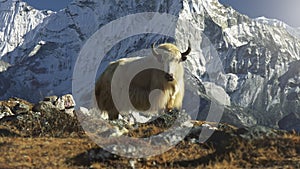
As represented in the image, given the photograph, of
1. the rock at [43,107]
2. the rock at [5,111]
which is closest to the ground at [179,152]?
the rock at [43,107]

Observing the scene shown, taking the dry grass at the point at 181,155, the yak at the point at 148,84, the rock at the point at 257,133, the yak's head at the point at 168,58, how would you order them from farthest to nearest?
the yak at the point at 148,84, the yak's head at the point at 168,58, the rock at the point at 257,133, the dry grass at the point at 181,155

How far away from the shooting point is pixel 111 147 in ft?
46.6

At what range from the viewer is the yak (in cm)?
2133

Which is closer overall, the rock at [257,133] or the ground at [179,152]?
the ground at [179,152]

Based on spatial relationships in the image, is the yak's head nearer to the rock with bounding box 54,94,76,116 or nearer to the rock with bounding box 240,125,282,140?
the rock with bounding box 240,125,282,140

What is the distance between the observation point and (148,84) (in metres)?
21.7

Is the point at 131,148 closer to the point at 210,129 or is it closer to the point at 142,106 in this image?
the point at 210,129

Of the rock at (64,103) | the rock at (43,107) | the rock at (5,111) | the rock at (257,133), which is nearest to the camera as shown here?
the rock at (257,133)

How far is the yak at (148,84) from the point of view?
21328mm

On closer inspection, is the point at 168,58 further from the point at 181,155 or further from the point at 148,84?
the point at 181,155

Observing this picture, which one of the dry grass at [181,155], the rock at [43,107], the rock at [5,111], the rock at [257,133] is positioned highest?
the rock at [257,133]

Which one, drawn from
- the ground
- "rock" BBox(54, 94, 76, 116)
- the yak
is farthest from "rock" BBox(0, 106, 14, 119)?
the ground

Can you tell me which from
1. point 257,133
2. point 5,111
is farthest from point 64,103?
point 257,133

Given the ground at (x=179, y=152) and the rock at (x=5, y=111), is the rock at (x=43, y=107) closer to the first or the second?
the rock at (x=5, y=111)
